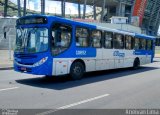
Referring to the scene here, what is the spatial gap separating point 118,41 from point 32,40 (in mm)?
7523

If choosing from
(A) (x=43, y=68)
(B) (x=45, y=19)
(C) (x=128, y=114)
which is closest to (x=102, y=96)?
(C) (x=128, y=114)

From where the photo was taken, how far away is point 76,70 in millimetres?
14516

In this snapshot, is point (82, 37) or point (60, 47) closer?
point (60, 47)

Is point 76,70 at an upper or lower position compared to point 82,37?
lower

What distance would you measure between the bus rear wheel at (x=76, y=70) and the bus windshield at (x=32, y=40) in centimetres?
221

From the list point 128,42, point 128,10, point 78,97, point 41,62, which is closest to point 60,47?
point 41,62

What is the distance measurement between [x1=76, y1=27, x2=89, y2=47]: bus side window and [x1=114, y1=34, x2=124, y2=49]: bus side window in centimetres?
354

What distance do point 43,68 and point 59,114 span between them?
17.1ft

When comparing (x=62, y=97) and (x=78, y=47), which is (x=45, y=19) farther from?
(x=62, y=97)

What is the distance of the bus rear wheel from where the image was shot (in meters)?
14.3

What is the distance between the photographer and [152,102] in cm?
941

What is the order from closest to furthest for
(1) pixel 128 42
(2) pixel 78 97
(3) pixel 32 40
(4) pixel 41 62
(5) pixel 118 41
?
(2) pixel 78 97 → (4) pixel 41 62 → (3) pixel 32 40 → (5) pixel 118 41 → (1) pixel 128 42

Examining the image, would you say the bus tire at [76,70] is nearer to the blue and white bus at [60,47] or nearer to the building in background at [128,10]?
the blue and white bus at [60,47]

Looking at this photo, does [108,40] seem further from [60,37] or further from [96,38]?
→ [60,37]
